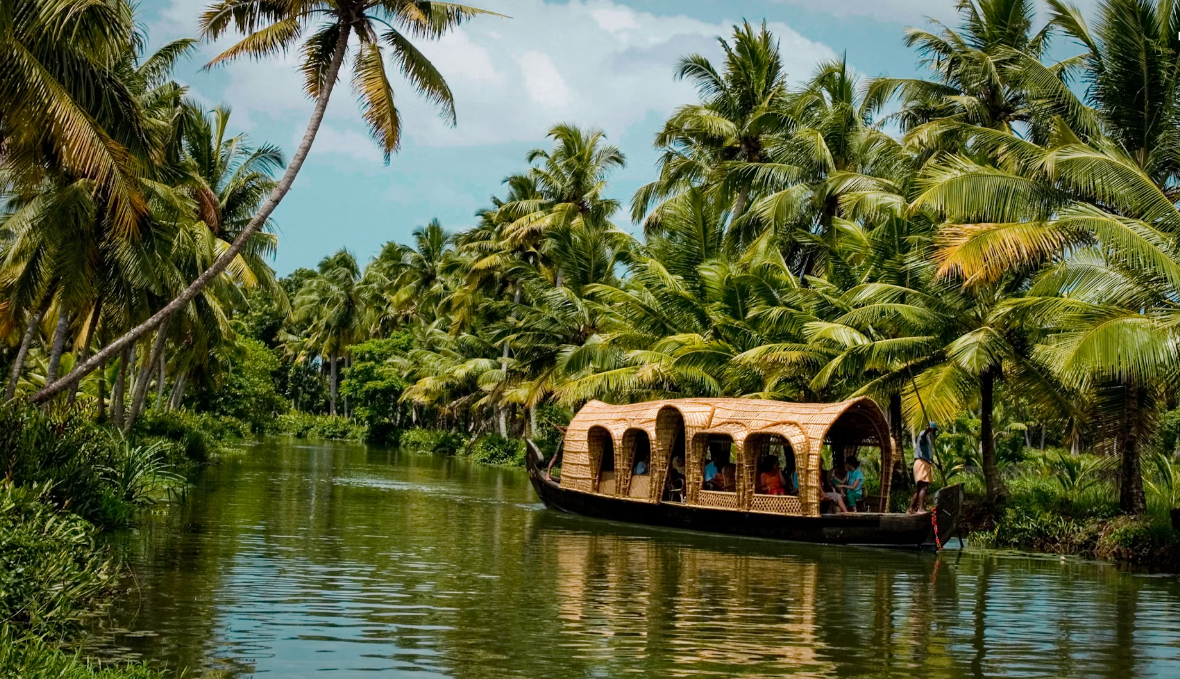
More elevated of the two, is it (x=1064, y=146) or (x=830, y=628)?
(x=1064, y=146)

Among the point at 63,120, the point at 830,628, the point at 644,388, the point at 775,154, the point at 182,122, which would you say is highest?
the point at 775,154

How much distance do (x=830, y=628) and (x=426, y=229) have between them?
43.4 metres

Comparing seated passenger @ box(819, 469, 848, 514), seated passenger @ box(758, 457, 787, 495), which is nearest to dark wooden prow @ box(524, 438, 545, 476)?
seated passenger @ box(758, 457, 787, 495)

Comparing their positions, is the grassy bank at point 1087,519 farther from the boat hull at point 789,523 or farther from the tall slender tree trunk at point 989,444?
the boat hull at point 789,523

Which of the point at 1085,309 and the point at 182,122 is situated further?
the point at 182,122

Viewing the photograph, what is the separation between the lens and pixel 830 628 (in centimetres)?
937

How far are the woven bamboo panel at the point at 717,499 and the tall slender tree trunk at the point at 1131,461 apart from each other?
17.3 ft

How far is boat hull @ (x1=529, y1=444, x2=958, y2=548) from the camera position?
15.2 metres

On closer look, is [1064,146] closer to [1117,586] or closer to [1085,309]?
[1085,309]

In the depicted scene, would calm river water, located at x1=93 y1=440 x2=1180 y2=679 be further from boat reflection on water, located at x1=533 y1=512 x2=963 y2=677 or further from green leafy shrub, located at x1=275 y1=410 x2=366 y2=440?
green leafy shrub, located at x1=275 y1=410 x2=366 y2=440

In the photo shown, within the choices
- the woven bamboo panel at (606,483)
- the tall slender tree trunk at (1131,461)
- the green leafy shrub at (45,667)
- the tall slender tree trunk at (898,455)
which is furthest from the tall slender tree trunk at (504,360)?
the green leafy shrub at (45,667)

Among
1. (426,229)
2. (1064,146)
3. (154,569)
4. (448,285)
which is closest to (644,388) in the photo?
(1064,146)

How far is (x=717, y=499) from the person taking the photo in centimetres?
1666

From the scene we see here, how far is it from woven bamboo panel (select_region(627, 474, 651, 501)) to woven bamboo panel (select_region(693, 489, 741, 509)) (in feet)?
4.53
